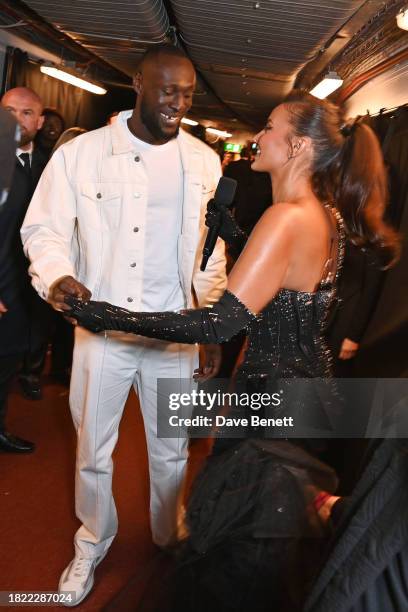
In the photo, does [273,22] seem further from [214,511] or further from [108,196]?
[214,511]

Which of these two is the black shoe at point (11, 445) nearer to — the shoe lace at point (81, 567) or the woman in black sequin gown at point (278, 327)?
the shoe lace at point (81, 567)

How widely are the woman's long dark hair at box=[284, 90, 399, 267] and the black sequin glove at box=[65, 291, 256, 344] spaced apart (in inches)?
19.4

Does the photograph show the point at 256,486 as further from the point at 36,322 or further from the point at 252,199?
the point at 252,199

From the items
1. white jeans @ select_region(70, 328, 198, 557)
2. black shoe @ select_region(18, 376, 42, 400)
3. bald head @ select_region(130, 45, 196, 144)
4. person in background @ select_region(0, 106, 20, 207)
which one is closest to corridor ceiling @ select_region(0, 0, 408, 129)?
bald head @ select_region(130, 45, 196, 144)

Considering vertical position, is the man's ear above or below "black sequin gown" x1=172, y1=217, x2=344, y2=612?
above

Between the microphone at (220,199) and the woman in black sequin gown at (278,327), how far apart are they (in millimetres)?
188

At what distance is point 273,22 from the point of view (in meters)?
3.67

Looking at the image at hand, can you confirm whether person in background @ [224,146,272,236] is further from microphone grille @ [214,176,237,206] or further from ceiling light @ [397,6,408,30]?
microphone grille @ [214,176,237,206]

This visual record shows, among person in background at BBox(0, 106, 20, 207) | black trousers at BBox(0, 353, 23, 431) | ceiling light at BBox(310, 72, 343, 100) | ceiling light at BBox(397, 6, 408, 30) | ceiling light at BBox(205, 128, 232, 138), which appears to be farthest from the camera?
ceiling light at BBox(205, 128, 232, 138)

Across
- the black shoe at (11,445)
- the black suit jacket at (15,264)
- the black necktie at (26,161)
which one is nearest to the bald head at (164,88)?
the black suit jacket at (15,264)

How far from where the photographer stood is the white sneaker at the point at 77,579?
2.20m

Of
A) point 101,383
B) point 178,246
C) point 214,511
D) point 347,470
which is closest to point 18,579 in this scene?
point 101,383

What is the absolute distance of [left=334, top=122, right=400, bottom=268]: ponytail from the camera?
1803mm

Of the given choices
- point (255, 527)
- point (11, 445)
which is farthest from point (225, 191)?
point (11, 445)
